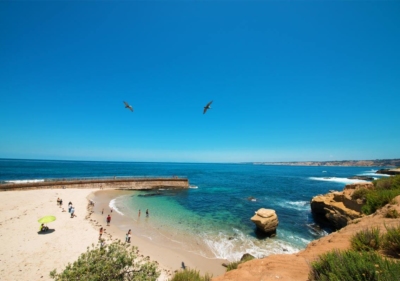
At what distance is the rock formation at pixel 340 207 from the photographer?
16938mm

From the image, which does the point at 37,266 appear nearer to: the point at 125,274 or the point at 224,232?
the point at 125,274

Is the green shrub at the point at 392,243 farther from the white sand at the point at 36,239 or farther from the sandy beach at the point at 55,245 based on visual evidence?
the white sand at the point at 36,239

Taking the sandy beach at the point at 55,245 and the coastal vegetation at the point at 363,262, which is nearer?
the coastal vegetation at the point at 363,262

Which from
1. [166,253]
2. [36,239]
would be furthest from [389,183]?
[36,239]

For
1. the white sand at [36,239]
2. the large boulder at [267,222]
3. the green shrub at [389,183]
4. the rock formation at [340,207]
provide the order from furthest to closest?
the large boulder at [267,222] → the rock formation at [340,207] → the green shrub at [389,183] → the white sand at [36,239]

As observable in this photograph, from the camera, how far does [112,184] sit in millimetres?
46344

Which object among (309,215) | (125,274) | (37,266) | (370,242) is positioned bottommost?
(309,215)

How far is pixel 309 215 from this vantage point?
26.7m

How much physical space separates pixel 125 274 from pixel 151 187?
4509 cm

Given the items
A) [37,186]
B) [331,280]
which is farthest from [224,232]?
[37,186]

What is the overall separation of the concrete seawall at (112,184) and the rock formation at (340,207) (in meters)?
35.5

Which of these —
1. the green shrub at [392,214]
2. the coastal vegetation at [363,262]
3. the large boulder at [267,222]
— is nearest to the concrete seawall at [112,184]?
the large boulder at [267,222]

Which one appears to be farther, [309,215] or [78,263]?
[309,215]

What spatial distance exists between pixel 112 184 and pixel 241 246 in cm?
3977
